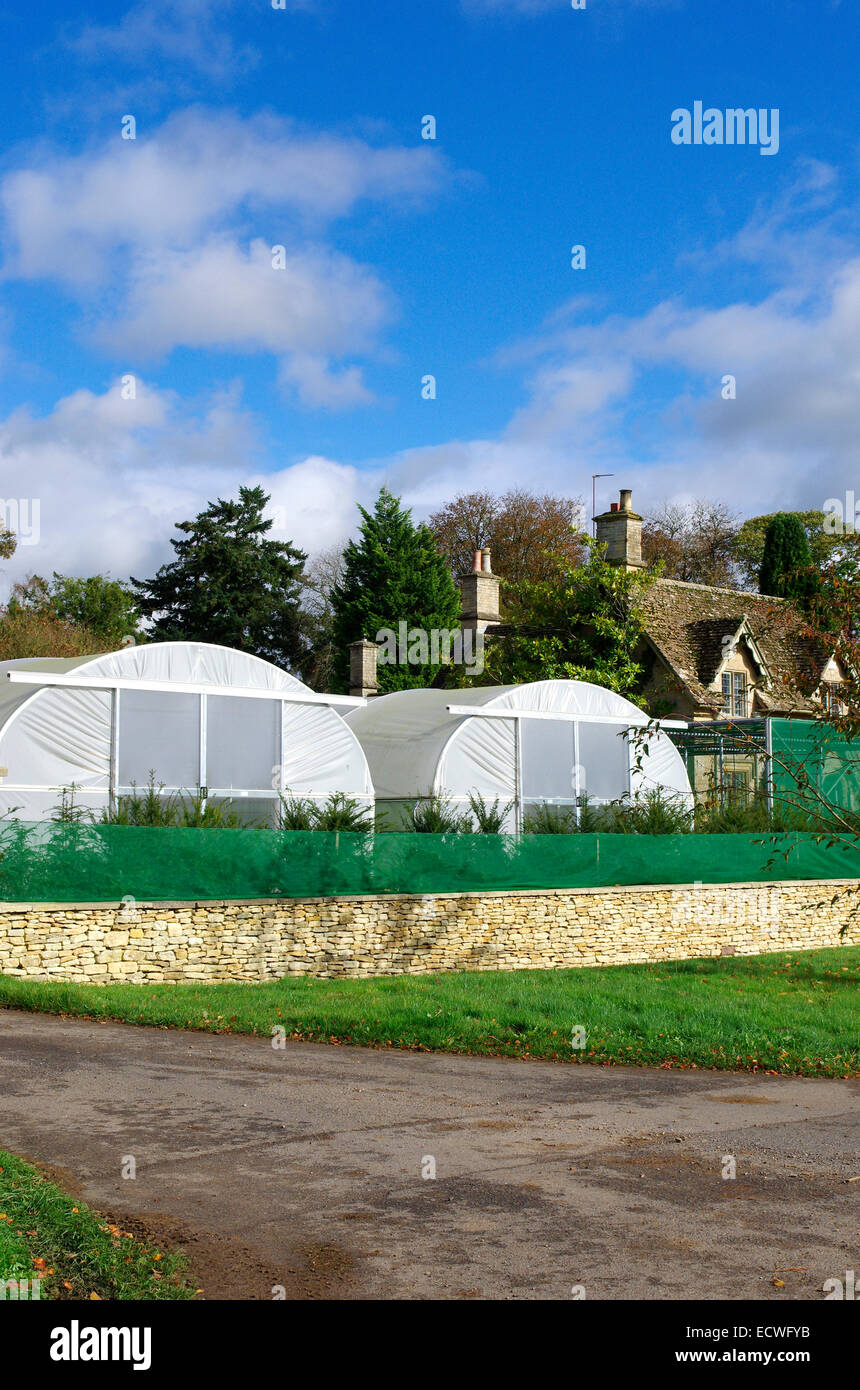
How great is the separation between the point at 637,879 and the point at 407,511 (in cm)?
2965

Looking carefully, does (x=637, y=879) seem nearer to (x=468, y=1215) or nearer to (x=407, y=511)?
(x=468, y=1215)

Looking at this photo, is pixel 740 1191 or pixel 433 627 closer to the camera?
→ pixel 740 1191

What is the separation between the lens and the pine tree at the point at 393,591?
4809cm

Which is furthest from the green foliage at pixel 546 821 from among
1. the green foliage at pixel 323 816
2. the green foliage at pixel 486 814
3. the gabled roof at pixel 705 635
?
the gabled roof at pixel 705 635

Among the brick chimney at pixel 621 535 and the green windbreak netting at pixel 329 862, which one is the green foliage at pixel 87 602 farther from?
the green windbreak netting at pixel 329 862

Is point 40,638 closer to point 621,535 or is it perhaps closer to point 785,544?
point 621,535

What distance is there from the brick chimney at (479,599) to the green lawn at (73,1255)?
1356 inches

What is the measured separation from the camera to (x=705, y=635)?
39375 millimetres

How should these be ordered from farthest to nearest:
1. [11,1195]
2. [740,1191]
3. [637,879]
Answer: [637,879] → [740,1191] → [11,1195]

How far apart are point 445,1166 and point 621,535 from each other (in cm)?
3318

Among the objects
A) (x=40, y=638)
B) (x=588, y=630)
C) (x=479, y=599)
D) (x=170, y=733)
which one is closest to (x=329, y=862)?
(x=170, y=733)

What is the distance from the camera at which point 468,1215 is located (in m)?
7.00

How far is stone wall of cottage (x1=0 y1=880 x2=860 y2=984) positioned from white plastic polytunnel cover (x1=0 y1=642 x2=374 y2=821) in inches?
110
